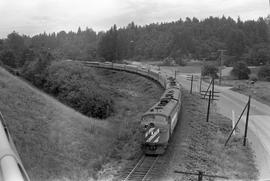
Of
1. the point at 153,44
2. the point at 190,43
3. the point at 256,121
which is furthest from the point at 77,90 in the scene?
the point at 153,44

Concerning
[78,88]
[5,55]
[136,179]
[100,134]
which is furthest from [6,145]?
[5,55]

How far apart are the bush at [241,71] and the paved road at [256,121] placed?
19498 millimetres

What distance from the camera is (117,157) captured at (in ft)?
68.9

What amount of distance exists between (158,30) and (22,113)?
69951 mm

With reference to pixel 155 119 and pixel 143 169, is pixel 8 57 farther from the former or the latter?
pixel 143 169

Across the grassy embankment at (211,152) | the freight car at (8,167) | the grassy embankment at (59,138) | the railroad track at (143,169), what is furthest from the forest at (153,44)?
the freight car at (8,167)

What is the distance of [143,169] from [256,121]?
81.9 feet

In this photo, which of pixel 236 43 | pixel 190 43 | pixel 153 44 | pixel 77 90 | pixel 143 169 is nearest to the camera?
pixel 143 169

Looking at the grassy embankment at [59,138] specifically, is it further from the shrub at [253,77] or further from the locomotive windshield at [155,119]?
the shrub at [253,77]

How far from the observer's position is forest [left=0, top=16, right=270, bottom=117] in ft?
209

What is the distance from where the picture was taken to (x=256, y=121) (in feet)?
124

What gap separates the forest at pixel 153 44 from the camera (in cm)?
6384

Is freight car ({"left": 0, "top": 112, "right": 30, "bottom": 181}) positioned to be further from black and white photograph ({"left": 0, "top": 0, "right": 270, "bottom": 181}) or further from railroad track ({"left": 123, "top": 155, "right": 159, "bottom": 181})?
railroad track ({"left": 123, "top": 155, "right": 159, "bottom": 181})

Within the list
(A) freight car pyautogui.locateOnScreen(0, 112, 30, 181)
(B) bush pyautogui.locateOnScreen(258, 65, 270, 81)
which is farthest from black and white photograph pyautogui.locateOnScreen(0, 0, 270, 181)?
(B) bush pyautogui.locateOnScreen(258, 65, 270, 81)
